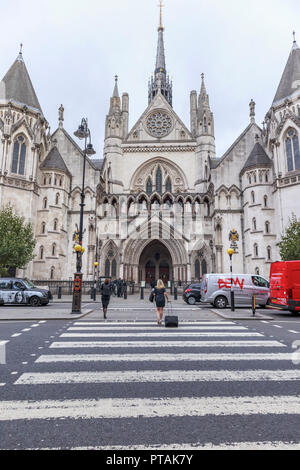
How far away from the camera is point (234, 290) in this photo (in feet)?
51.7

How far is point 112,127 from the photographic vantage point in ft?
124

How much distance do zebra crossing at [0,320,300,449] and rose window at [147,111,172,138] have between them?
3629 cm

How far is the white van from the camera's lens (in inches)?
614

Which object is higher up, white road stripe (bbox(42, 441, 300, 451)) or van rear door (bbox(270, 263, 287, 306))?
van rear door (bbox(270, 263, 287, 306))

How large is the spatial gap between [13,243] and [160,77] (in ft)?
140

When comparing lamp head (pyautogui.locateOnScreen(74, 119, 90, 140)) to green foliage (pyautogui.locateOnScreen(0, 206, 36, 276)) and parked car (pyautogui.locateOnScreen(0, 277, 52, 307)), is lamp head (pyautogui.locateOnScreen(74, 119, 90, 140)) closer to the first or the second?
parked car (pyautogui.locateOnScreen(0, 277, 52, 307))

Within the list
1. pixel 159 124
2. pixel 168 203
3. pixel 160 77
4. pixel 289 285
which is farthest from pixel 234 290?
pixel 160 77

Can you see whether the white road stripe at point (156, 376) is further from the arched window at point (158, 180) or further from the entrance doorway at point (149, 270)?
the arched window at point (158, 180)

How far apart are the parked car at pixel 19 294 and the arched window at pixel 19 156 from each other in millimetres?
16611

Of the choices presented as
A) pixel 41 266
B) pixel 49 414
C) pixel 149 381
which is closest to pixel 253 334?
pixel 149 381

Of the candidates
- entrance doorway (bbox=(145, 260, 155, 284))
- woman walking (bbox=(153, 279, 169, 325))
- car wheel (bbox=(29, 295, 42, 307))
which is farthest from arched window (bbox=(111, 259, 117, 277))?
woman walking (bbox=(153, 279, 169, 325))

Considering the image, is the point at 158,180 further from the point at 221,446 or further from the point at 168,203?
the point at 221,446
